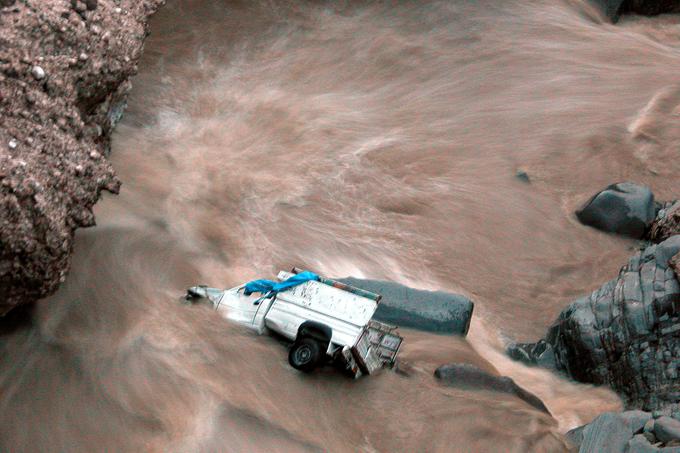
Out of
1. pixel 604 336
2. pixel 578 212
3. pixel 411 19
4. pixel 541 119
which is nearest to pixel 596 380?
pixel 604 336

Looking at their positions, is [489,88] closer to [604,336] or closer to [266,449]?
[604,336]

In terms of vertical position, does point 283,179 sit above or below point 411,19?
below

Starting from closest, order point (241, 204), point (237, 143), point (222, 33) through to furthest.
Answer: point (241, 204) → point (237, 143) → point (222, 33)

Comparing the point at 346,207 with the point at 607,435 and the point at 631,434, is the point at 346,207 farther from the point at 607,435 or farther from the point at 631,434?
the point at 631,434

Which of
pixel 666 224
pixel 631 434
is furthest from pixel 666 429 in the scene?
pixel 666 224

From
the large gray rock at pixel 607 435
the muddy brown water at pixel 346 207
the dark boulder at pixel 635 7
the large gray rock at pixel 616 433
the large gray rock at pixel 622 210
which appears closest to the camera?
the large gray rock at pixel 616 433

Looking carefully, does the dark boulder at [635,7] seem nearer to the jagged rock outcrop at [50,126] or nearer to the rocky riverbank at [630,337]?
the rocky riverbank at [630,337]

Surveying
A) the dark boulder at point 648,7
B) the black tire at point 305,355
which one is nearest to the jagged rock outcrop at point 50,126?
the black tire at point 305,355
